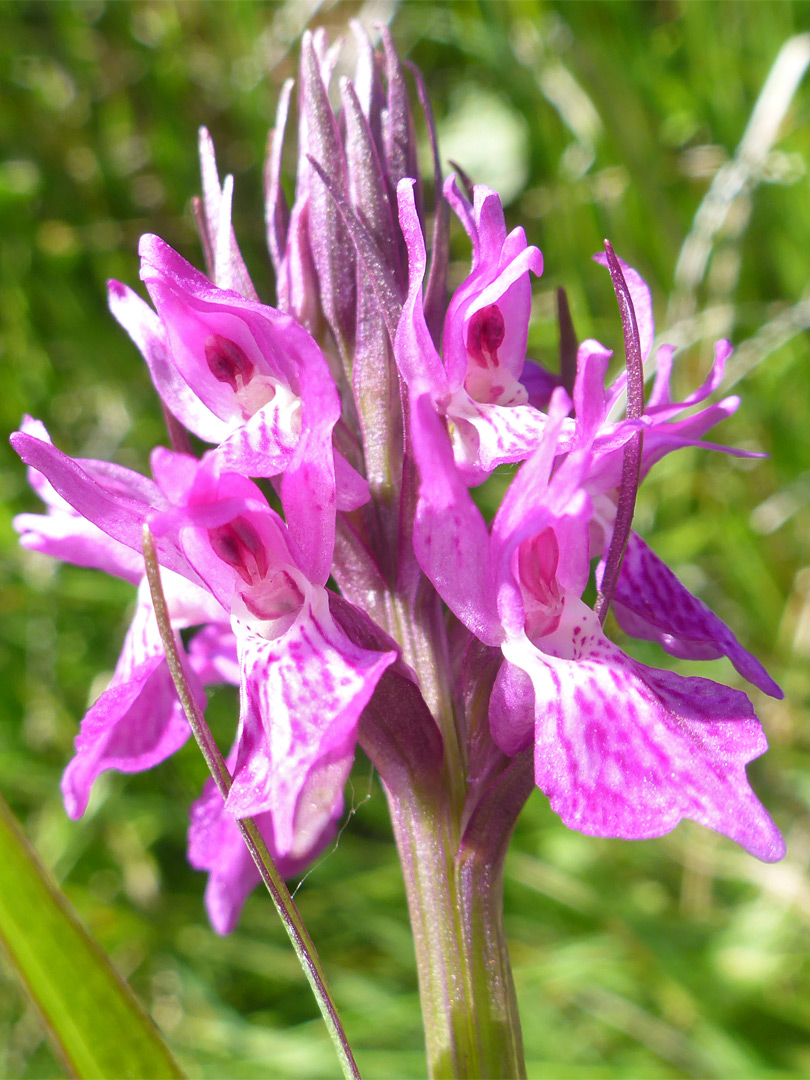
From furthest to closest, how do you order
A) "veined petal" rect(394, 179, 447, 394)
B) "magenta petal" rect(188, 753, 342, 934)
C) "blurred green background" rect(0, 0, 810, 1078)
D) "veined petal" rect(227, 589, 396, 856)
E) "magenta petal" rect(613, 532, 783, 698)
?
1. "blurred green background" rect(0, 0, 810, 1078)
2. "magenta petal" rect(188, 753, 342, 934)
3. "magenta petal" rect(613, 532, 783, 698)
4. "veined petal" rect(394, 179, 447, 394)
5. "veined petal" rect(227, 589, 396, 856)

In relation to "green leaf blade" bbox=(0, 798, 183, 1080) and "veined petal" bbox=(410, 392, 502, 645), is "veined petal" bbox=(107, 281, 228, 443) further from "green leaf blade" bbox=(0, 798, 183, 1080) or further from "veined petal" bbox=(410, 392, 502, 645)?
"green leaf blade" bbox=(0, 798, 183, 1080)

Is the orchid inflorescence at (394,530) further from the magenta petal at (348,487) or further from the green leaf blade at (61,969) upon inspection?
the green leaf blade at (61,969)

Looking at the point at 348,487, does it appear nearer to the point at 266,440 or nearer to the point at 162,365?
the point at 266,440

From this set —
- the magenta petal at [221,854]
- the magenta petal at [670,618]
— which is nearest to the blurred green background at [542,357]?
the magenta petal at [221,854]

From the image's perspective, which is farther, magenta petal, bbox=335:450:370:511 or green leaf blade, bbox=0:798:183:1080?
magenta petal, bbox=335:450:370:511

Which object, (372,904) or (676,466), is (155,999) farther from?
(676,466)

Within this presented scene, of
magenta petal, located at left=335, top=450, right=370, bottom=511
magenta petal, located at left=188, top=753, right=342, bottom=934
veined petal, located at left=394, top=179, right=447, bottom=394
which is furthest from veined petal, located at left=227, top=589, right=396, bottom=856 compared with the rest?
magenta petal, located at left=188, top=753, right=342, bottom=934

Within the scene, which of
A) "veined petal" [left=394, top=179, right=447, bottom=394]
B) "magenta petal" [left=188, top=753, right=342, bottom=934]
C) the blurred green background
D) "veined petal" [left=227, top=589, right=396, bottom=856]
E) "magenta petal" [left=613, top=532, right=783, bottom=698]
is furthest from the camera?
the blurred green background

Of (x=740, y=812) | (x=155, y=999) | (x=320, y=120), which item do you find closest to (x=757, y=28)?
(x=320, y=120)
